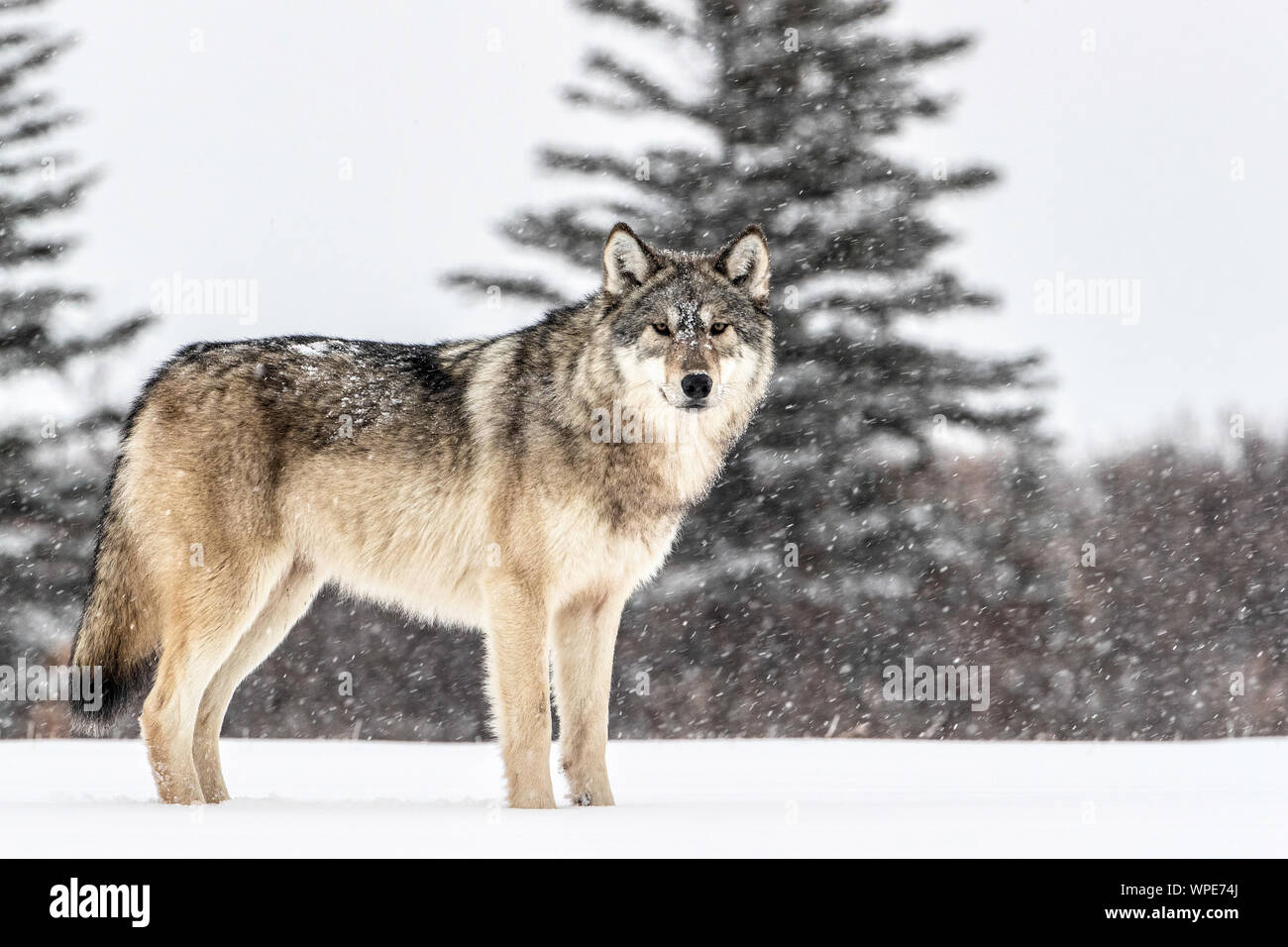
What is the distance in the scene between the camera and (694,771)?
283 inches

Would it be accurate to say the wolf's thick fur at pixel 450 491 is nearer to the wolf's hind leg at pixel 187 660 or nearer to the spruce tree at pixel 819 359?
the wolf's hind leg at pixel 187 660

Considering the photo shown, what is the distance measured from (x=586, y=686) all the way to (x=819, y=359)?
860cm

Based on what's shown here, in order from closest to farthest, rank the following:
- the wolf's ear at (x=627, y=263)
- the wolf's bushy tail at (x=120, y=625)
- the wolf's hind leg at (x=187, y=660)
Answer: the wolf's hind leg at (x=187, y=660) → the wolf's ear at (x=627, y=263) → the wolf's bushy tail at (x=120, y=625)

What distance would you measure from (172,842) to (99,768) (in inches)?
135

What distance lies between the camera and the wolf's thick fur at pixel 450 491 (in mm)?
5461

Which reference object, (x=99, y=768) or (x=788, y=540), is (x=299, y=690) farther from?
(x=99, y=768)

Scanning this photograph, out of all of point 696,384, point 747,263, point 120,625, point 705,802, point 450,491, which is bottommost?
point 705,802

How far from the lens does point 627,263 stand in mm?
5734

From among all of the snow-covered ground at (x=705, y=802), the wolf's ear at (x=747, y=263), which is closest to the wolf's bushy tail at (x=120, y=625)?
the snow-covered ground at (x=705, y=802)

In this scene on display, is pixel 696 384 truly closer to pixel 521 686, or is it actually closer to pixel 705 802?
pixel 521 686

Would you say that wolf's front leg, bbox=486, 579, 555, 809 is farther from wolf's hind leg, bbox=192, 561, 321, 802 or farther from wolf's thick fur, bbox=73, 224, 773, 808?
wolf's hind leg, bbox=192, 561, 321, 802

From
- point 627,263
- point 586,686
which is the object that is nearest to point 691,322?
point 627,263

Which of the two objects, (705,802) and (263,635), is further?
(263,635)

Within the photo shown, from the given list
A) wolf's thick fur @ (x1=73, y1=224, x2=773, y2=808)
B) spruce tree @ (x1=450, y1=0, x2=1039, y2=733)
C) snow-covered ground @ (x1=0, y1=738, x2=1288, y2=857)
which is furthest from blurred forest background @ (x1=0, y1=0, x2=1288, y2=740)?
wolf's thick fur @ (x1=73, y1=224, x2=773, y2=808)
